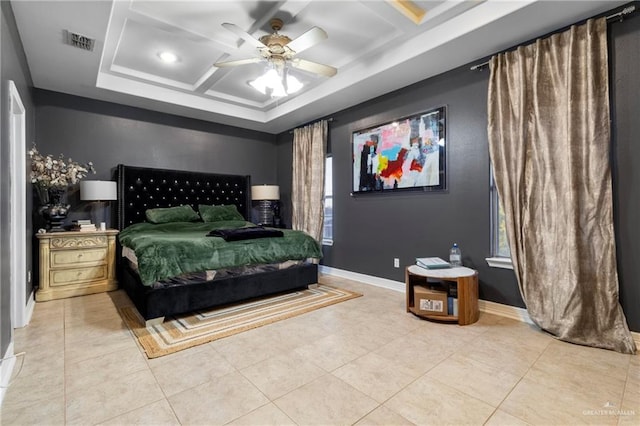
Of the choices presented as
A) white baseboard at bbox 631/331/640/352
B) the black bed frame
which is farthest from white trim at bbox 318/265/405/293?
white baseboard at bbox 631/331/640/352

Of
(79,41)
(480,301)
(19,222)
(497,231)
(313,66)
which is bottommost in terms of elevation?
(480,301)

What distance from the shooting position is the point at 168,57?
134 inches

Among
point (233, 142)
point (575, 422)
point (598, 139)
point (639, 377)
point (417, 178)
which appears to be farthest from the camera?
point (233, 142)

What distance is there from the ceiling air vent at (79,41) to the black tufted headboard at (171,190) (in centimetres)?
170

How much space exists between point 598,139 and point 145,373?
3.50 metres

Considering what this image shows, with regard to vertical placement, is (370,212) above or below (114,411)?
above

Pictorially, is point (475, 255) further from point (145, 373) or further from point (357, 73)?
point (145, 373)

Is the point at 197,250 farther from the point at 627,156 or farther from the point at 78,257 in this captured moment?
the point at 627,156

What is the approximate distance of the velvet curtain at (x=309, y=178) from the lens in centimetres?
468

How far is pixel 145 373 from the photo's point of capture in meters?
1.86

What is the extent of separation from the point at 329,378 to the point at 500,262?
1.99m

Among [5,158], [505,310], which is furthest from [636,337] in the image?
[5,158]

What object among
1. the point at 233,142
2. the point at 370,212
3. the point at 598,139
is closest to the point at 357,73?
the point at 370,212

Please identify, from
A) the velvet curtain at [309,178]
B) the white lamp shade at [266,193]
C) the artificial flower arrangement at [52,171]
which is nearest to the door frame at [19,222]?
the artificial flower arrangement at [52,171]
